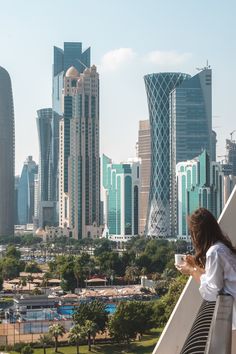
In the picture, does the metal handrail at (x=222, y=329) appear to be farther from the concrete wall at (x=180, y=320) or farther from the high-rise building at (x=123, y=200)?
the high-rise building at (x=123, y=200)

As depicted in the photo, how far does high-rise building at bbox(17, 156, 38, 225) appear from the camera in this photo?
105 meters

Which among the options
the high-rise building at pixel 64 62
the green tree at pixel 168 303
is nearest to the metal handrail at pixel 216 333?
the green tree at pixel 168 303

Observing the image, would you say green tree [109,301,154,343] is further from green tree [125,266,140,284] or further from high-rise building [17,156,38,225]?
high-rise building [17,156,38,225]

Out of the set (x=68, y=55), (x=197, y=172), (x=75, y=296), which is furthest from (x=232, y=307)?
(x=68, y=55)

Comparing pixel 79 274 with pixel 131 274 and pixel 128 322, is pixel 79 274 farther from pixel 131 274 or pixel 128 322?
pixel 128 322

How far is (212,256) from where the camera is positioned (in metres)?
1.67

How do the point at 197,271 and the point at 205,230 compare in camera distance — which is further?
the point at 197,271

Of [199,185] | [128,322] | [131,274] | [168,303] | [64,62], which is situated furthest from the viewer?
[64,62]

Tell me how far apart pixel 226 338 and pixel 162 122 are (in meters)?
52.0

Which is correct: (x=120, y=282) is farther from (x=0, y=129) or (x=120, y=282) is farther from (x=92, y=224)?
(x=0, y=129)

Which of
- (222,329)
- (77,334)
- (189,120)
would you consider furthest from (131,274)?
(189,120)

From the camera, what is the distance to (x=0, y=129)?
6303 cm

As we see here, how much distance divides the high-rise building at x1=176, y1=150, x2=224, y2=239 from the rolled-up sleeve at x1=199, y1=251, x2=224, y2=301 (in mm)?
47386

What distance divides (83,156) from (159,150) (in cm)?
592
